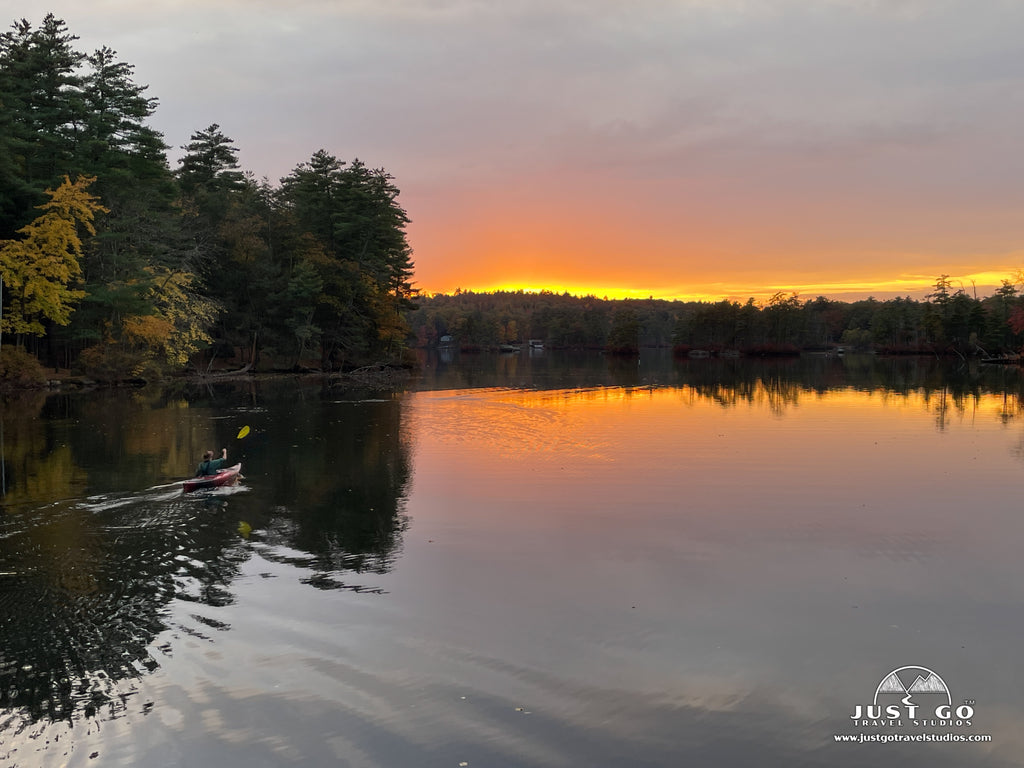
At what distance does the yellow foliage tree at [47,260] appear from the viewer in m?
44.8

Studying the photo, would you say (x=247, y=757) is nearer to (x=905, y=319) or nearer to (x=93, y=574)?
(x=93, y=574)

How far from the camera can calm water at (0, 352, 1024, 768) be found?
7.64 metres

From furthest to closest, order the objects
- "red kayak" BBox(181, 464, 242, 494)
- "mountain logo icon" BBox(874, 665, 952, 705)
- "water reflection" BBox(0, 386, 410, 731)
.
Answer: "red kayak" BBox(181, 464, 242, 494) < "water reflection" BBox(0, 386, 410, 731) < "mountain logo icon" BBox(874, 665, 952, 705)

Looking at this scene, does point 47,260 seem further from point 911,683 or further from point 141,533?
point 911,683

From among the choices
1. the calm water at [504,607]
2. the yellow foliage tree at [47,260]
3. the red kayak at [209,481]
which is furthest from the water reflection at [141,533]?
the yellow foliage tree at [47,260]

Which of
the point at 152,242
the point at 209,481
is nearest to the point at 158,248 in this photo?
the point at 152,242

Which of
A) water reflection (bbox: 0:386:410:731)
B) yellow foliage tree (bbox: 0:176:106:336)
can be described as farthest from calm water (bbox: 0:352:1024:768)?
yellow foliage tree (bbox: 0:176:106:336)

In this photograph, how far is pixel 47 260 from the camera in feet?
147

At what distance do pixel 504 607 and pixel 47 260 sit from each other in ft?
150

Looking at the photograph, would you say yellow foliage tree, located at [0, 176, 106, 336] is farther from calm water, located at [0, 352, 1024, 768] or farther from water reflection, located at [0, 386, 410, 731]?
calm water, located at [0, 352, 1024, 768]

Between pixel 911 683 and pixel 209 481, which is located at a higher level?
pixel 209 481

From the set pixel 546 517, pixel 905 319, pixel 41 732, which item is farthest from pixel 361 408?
pixel 905 319

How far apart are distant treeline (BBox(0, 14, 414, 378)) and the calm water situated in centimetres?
2800

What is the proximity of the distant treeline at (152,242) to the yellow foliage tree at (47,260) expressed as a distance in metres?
0.11
